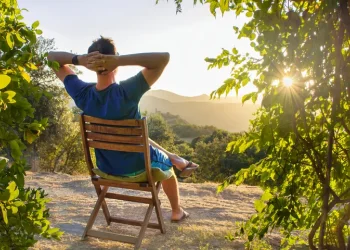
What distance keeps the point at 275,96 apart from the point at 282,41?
220mm

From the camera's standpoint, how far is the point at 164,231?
4293mm

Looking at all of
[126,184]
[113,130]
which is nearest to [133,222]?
[126,184]

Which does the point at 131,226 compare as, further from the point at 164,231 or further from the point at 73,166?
the point at 73,166

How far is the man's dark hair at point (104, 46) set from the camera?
384 centimetres

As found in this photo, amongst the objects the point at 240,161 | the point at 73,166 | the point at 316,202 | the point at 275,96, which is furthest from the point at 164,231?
the point at 240,161

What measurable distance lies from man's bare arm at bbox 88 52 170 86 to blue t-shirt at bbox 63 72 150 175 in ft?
0.28

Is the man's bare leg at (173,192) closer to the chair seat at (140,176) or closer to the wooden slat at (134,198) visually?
the wooden slat at (134,198)

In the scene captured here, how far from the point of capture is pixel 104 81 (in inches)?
154

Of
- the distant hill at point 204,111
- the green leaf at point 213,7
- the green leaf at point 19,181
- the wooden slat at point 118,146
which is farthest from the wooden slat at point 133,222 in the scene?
the distant hill at point 204,111

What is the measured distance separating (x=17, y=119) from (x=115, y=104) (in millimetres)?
2235

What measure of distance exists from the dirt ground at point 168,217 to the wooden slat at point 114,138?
0.97m

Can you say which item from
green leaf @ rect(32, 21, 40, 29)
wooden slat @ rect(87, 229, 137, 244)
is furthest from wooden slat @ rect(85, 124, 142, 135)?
green leaf @ rect(32, 21, 40, 29)

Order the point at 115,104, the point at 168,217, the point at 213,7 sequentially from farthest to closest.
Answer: the point at 168,217 < the point at 115,104 < the point at 213,7

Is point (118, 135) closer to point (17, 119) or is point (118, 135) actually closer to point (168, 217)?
point (168, 217)
